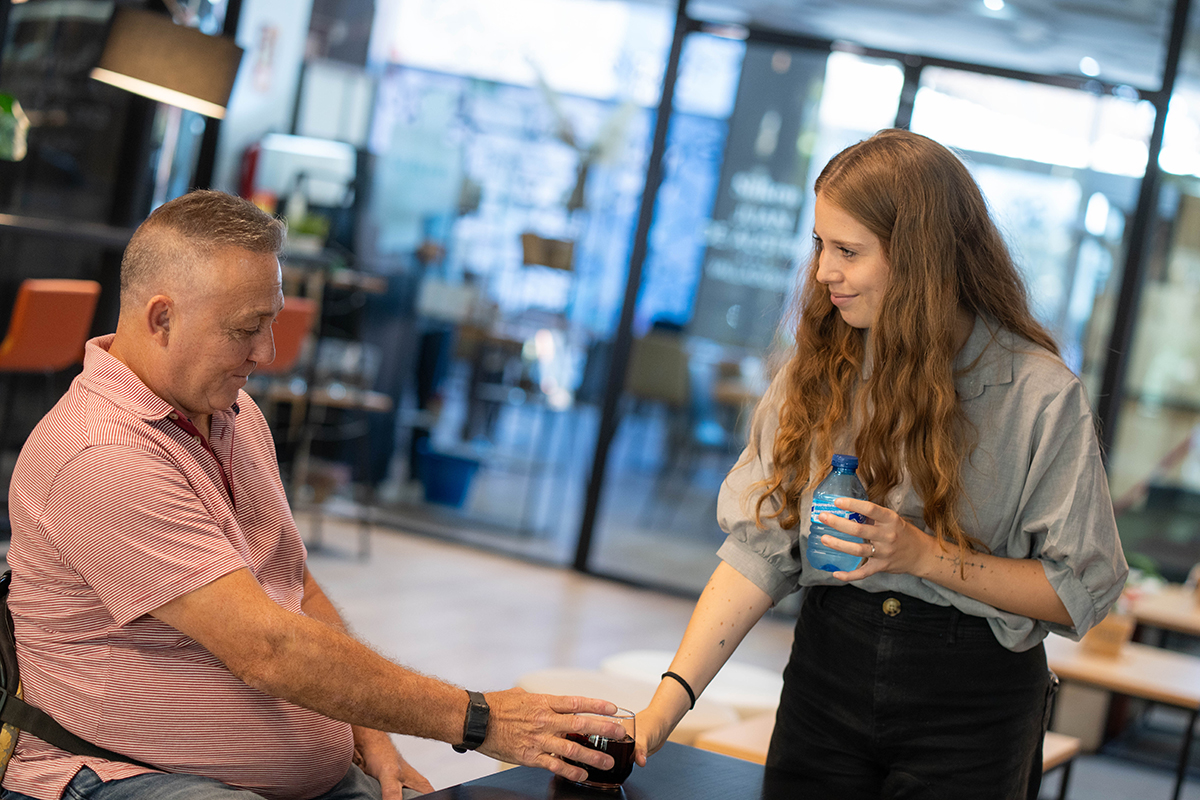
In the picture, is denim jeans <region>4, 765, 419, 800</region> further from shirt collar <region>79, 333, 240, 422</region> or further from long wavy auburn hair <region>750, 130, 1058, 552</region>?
long wavy auburn hair <region>750, 130, 1058, 552</region>

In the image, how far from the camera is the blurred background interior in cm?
556

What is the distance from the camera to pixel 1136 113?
19.0 feet

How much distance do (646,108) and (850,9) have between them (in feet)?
3.83

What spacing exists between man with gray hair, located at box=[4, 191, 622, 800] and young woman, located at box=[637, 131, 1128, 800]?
0.38m

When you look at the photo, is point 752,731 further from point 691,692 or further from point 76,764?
point 76,764

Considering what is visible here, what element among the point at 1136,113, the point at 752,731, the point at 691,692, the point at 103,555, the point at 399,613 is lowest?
the point at 399,613

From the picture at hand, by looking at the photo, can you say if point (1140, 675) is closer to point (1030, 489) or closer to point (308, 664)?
point (1030, 489)

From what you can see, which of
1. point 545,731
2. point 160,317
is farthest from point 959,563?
point 160,317

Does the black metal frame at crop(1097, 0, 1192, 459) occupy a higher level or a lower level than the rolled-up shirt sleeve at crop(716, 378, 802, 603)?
higher

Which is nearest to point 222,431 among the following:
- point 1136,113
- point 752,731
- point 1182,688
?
point 752,731

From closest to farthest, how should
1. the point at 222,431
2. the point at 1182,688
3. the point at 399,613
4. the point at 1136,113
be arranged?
the point at 222,431 → the point at 1182,688 → the point at 399,613 → the point at 1136,113

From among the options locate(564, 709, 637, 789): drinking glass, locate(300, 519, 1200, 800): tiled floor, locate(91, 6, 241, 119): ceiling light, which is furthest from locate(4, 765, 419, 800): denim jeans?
locate(91, 6, 241, 119): ceiling light

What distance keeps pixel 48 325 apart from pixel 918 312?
3824 mm

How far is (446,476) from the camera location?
6.96 meters
